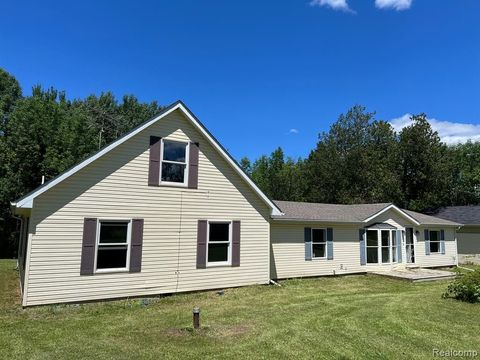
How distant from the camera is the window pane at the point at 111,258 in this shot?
1068 cm

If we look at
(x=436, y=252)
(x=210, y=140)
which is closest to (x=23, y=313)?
(x=210, y=140)

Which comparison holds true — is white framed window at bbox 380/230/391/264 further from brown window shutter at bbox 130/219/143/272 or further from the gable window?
brown window shutter at bbox 130/219/143/272

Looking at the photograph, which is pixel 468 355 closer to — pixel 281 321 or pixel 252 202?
pixel 281 321

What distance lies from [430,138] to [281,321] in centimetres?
3106

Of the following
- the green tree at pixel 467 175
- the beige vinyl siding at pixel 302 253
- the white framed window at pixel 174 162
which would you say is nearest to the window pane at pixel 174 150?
the white framed window at pixel 174 162

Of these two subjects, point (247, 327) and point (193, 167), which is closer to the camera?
point (247, 327)

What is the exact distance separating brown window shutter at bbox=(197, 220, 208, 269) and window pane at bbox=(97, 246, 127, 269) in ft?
8.13

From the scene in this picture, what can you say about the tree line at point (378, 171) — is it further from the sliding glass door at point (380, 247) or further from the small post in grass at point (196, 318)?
the small post in grass at point (196, 318)

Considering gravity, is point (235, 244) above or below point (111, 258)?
above

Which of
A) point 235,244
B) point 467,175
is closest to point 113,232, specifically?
point 235,244

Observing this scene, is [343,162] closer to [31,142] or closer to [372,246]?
[372,246]

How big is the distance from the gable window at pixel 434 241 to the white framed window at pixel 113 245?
61.5 feet

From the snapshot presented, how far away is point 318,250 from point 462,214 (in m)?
19.8

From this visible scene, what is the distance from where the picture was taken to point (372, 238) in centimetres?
1880
